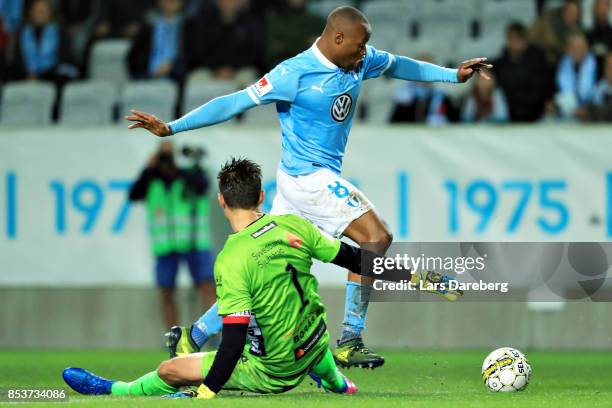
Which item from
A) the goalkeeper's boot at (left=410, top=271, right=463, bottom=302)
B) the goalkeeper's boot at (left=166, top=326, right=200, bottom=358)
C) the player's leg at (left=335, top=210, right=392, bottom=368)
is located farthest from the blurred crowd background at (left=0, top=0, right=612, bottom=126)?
the goalkeeper's boot at (left=410, top=271, right=463, bottom=302)

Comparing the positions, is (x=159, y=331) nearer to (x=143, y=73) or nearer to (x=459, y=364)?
(x=143, y=73)

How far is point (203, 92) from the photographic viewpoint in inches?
567

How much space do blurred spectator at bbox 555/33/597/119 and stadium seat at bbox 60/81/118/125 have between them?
483 centimetres

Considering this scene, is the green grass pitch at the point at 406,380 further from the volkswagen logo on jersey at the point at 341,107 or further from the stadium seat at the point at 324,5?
the stadium seat at the point at 324,5

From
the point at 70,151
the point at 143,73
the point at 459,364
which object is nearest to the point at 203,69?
the point at 143,73

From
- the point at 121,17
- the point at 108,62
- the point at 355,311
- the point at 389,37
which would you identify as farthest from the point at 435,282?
the point at 121,17

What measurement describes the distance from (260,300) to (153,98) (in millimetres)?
7709

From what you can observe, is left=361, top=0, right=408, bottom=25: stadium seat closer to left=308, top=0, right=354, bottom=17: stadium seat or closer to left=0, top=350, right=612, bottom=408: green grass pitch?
left=308, top=0, right=354, bottom=17: stadium seat

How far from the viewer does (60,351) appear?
44.4ft

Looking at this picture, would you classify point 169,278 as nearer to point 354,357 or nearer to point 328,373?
point 354,357

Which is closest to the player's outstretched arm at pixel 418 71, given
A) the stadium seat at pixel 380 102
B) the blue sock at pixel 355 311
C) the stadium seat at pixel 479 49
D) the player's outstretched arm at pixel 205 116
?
the player's outstretched arm at pixel 205 116

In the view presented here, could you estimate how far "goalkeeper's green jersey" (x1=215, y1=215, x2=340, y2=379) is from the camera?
7.07 meters

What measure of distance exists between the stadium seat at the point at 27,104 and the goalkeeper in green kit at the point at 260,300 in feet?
25.8

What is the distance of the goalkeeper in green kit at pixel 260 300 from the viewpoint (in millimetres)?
6965
